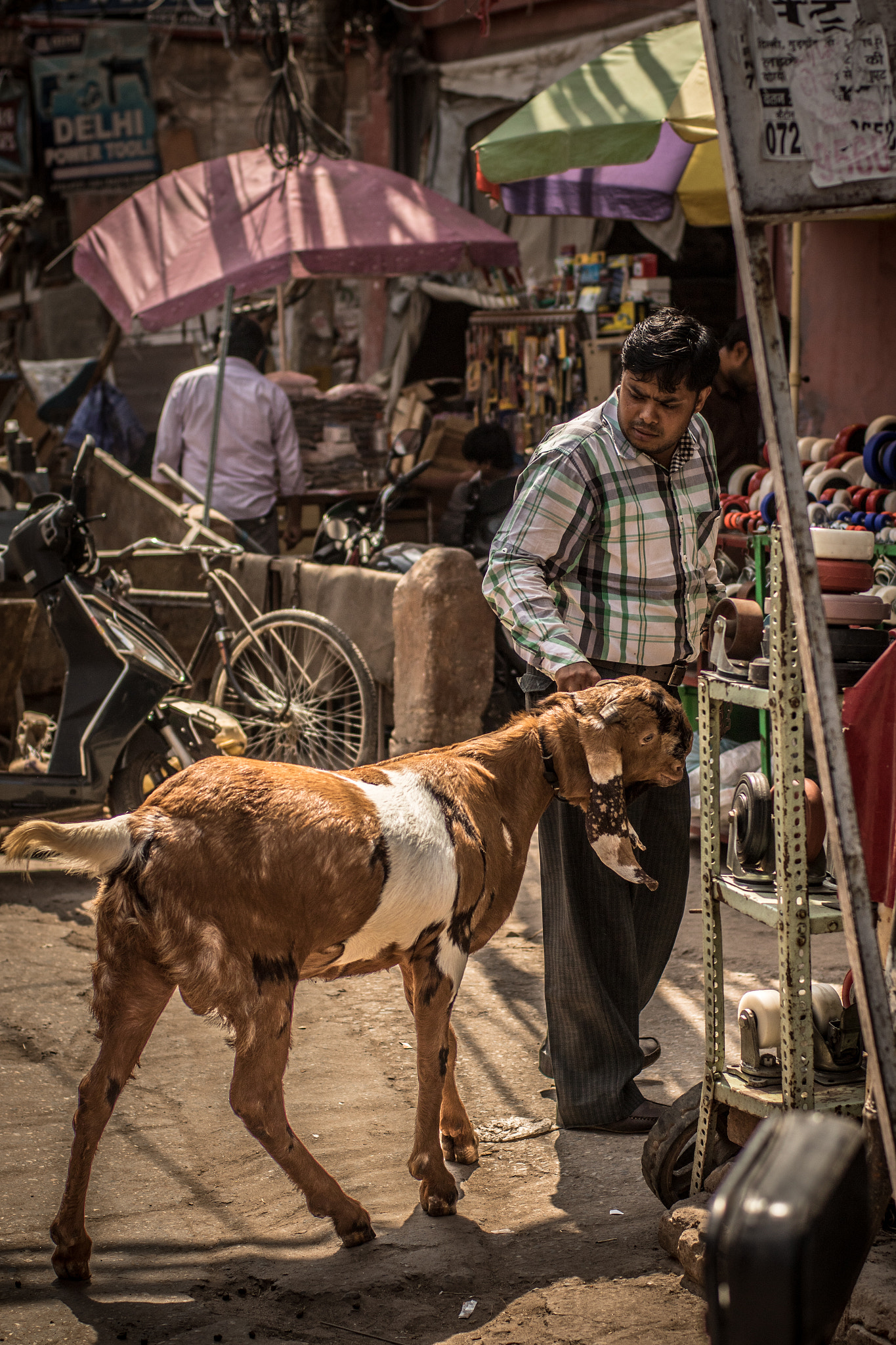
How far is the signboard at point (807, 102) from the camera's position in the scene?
2.07 meters

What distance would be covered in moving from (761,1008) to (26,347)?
654 inches

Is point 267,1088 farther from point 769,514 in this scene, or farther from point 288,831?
point 769,514

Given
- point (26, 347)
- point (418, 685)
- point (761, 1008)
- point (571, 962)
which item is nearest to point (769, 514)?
point (418, 685)

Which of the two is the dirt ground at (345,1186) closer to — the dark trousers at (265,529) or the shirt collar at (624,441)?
the shirt collar at (624,441)

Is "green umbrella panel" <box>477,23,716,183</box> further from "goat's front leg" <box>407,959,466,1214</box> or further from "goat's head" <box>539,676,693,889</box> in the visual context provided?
"goat's front leg" <box>407,959,466,1214</box>

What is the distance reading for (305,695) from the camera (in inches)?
279

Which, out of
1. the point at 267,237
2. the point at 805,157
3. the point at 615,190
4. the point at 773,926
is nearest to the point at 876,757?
the point at 773,926

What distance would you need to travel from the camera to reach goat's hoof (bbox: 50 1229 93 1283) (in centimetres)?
282

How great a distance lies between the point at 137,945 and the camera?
2.85 meters

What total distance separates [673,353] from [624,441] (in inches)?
11.0

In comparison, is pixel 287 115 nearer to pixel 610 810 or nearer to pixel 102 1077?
pixel 610 810

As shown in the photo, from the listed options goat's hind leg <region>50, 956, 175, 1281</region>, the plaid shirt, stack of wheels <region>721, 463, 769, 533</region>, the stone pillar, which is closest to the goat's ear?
the plaid shirt

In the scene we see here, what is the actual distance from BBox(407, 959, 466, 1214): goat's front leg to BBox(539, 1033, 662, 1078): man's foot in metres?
0.56

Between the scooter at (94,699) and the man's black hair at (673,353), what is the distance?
3190 mm
